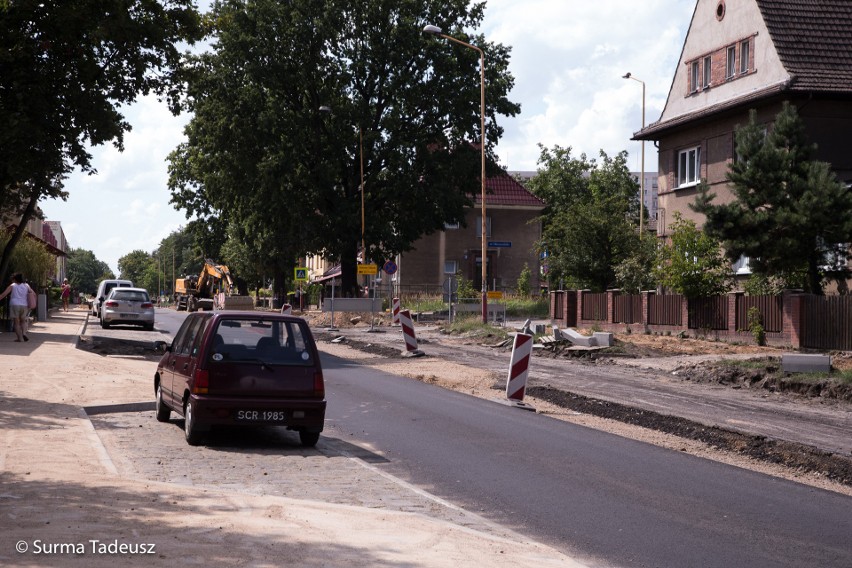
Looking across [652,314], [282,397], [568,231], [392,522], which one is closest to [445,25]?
[568,231]

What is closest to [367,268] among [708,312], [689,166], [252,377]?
[689,166]

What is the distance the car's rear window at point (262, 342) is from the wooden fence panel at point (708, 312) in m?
20.9

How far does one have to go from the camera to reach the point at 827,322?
26.2 meters

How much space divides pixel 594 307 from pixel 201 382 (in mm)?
29622

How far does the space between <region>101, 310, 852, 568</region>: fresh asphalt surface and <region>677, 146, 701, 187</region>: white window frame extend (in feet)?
86.4

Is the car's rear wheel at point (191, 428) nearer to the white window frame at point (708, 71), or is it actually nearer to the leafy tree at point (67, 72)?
the leafy tree at point (67, 72)

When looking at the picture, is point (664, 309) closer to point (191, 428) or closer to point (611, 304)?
point (611, 304)

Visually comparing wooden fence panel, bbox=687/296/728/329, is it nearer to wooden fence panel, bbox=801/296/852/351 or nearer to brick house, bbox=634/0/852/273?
wooden fence panel, bbox=801/296/852/351

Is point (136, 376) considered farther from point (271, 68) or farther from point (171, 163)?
point (171, 163)

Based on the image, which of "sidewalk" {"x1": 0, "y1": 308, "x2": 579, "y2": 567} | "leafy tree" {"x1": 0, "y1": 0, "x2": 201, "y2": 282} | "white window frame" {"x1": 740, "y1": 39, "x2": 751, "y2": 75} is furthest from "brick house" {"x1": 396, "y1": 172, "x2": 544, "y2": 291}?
"sidewalk" {"x1": 0, "y1": 308, "x2": 579, "y2": 567}

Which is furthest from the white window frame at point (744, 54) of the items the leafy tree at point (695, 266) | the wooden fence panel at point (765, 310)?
the wooden fence panel at point (765, 310)

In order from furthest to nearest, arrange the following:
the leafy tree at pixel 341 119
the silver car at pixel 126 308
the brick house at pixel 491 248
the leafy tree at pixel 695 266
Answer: the brick house at pixel 491 248, the leafy tree at pixel 341 119, the silver car at pixel 126 308, the leafy tree at pixel 695 266

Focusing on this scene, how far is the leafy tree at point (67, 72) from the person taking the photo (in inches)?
642

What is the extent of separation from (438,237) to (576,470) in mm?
64390
